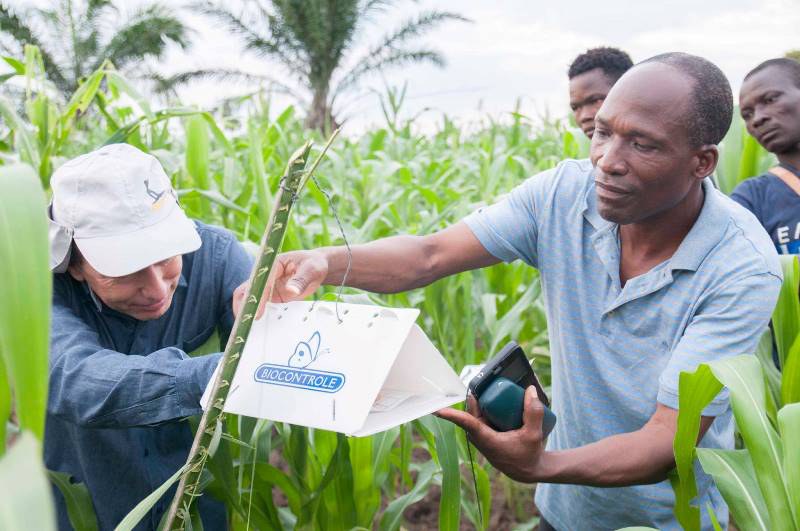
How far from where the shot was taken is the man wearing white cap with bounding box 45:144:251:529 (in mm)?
1021

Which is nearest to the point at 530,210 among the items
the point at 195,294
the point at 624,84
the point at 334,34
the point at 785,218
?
the point at 624,84

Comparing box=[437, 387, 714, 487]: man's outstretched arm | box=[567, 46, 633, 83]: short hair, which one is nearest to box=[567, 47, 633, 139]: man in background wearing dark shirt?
box=[567, 46, 633, 83]: short hair

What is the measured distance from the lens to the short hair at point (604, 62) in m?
2.11

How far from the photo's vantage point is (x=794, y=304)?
1296 millimetres

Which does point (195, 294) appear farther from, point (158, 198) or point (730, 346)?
point (730, 346)

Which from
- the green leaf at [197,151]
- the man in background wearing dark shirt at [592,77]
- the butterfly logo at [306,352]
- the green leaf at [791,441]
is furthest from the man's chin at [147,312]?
the man in background wearing dark shirt at [592,77]

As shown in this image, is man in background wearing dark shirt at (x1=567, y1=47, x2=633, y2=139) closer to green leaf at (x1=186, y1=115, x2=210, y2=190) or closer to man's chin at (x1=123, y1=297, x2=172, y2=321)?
green leaf at (x1=186, y1=115, x2=210, y2=190)

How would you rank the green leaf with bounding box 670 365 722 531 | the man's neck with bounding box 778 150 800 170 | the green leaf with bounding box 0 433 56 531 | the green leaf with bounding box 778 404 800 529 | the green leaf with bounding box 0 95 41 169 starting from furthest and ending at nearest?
the man's neck with bounding box 778 150 800 170 → the green leaf with bounding box 0 95 41 169 → the green leaf with bounding box 670 365 722 531 → the green leaf with bounding box 778 404 800 529 → the green leaf with bounding box 0 433 56 531

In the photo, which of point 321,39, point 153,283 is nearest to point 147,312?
point 153,283

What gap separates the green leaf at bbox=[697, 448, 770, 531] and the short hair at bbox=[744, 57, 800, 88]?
1231 millimetres

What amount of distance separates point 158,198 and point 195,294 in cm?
19

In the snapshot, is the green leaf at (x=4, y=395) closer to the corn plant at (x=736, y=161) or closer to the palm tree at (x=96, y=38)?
the corn plant at (x=736, y=161)

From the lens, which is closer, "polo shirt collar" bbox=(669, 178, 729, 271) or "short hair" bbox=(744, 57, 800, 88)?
"polo shirt collar" bbox=(669, 178, 729, 271)

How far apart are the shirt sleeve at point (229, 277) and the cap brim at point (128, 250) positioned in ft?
0.61
